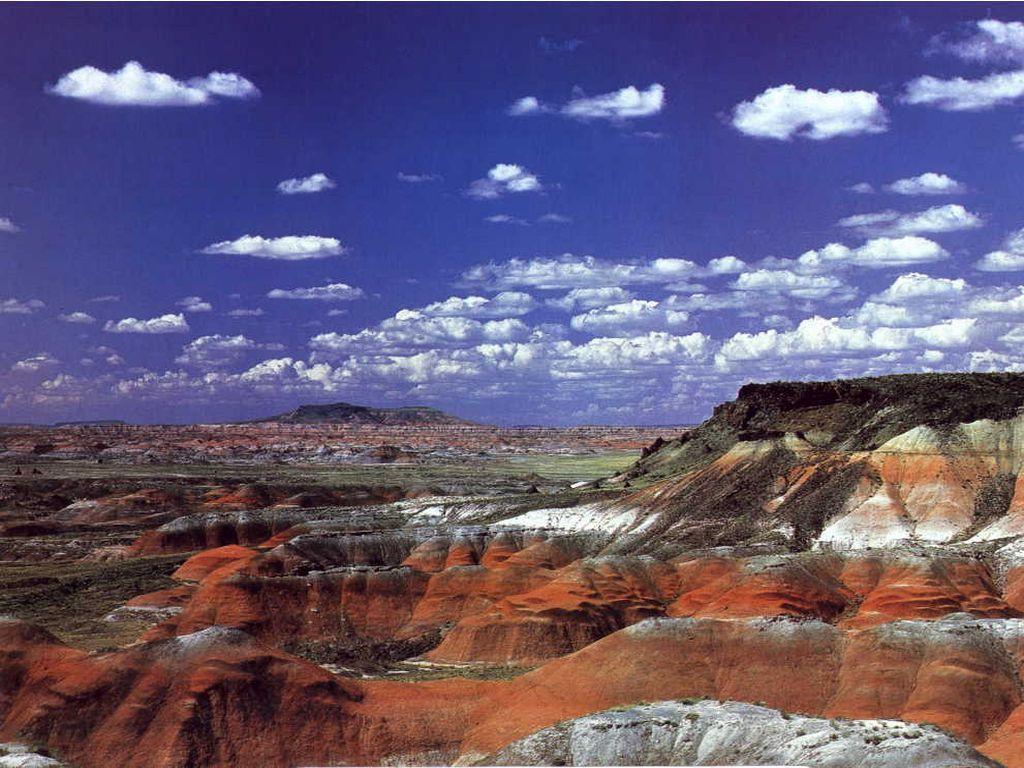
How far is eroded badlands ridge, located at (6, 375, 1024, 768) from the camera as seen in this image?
142 feet

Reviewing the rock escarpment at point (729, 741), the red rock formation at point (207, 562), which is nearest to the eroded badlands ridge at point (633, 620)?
the rock escarpment at point (729, 741)

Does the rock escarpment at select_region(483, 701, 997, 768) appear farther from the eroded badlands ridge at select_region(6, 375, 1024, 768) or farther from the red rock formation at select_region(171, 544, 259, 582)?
the red rock formation at select_region(171, 544, 259, 582)

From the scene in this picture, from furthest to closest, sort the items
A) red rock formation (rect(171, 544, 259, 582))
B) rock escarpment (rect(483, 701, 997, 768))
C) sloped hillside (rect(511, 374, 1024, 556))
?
red rock formation (rect(171, 544, 259, 582)) → sloped hillside (rect(511, 374, 1024, 556)) → rock escarpment (rect(483, 701, 997, 768))

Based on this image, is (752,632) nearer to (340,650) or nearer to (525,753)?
(525,753)

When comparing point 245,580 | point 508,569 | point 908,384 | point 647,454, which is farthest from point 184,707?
point 647,454

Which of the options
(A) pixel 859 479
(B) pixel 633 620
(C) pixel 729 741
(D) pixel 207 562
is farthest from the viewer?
(D) pixel 207 562

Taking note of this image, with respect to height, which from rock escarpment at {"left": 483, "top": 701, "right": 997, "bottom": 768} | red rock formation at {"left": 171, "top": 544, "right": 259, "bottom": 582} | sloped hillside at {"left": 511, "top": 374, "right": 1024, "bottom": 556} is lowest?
red rock formation at {"left": 171, "top": 544, "right": 259, "bottom": 582}

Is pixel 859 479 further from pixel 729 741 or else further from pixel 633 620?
pixel 729 741

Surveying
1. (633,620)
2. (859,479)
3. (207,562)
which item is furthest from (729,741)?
(207,562)

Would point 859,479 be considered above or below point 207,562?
above

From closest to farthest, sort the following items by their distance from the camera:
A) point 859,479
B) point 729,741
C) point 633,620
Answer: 1. point 729,741
2. point 633,620
3. point 859,479

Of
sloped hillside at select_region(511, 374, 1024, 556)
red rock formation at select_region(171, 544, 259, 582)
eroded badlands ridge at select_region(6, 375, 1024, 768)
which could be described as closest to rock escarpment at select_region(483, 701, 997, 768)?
eroded badlands ridge at select_region(6, 375, 1024, 768)

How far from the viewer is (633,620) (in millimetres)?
69812

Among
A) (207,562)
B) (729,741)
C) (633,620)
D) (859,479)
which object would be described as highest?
(859,479)
